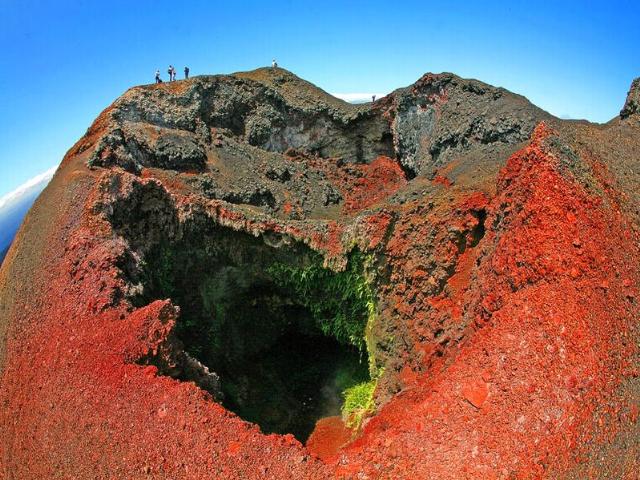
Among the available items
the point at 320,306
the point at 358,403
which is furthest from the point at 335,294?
the point at 358,403

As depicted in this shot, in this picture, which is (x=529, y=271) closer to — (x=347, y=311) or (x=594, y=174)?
(x=594, y=174)

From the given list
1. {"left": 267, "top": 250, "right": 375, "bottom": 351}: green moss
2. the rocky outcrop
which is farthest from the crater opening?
the rocky outcrop

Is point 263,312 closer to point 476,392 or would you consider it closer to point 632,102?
point 476,392

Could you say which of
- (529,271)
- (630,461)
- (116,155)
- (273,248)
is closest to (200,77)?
(116,155)

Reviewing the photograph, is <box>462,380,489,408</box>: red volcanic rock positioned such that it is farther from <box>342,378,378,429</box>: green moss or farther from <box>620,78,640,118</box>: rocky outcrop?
<box>620,78,640,118</box>: rocky outcrop

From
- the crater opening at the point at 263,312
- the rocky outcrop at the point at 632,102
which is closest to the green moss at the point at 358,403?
the crater opening at the point at 263,312

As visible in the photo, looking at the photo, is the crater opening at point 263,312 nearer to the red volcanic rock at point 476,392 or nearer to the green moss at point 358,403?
the green moss at point 358,403
